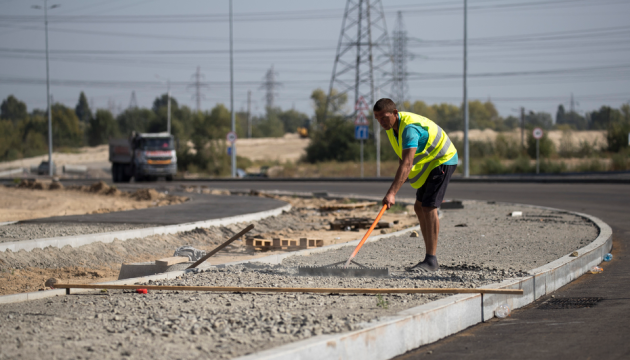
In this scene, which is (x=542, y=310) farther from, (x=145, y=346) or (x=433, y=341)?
(x=145, y=346)

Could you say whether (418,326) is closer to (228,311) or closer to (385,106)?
(228,311)

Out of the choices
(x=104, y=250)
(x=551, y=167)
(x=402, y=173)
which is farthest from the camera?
(x=551, y=167)

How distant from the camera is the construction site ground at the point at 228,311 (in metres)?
3.65

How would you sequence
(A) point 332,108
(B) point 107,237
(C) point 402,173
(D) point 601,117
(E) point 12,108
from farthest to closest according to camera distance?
(E) point 12,108 → (D) point 601,117 → (A) point 332,108 → (B) point 107,237 → (C) point 402,173

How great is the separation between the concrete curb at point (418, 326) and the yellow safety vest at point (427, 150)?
4.59 ft

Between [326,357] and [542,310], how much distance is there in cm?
251

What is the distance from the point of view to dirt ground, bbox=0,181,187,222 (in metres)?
14.7

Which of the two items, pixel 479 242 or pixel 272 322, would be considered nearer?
pixel 272 322

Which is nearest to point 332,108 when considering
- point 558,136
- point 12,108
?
point 558,136

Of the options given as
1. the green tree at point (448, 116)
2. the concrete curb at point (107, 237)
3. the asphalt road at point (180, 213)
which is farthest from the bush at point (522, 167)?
the green tree at point (448, 116)

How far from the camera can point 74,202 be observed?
17328 millimetres

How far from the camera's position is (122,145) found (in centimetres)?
3747

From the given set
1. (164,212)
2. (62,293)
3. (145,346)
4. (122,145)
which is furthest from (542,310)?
(122,145)

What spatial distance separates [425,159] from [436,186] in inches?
11.8
